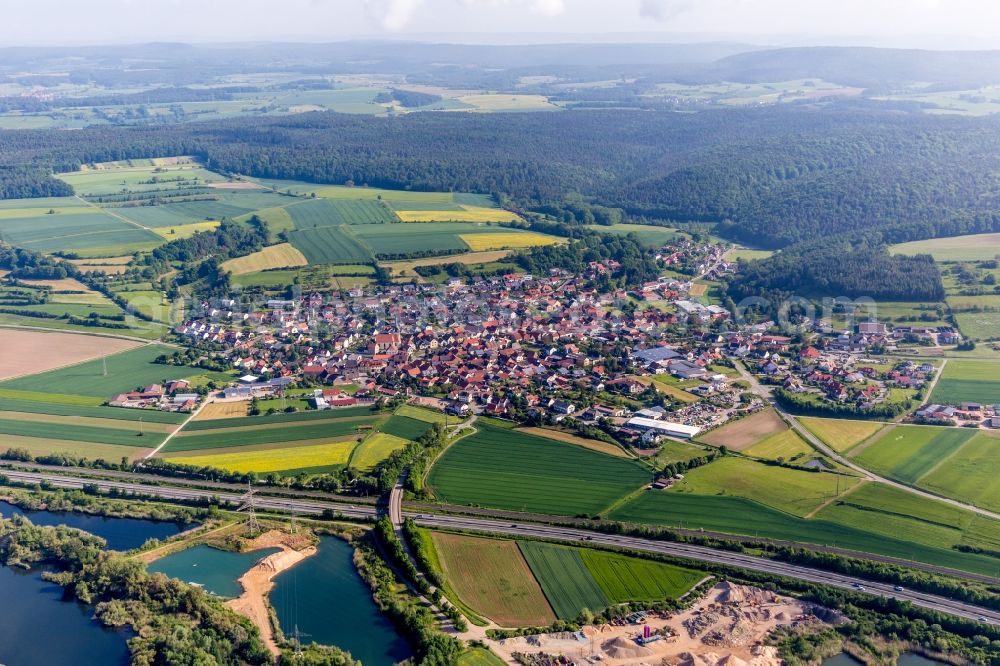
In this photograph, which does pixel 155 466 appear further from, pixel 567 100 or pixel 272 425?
pixel 567 100

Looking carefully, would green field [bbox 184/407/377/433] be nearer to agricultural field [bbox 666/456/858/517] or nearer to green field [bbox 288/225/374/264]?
agricultural field [bbox 666/456/858/517]

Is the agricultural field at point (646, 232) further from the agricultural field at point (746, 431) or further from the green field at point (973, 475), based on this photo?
the green field at point (973, 475)

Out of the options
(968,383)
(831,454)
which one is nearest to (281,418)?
(831,454)

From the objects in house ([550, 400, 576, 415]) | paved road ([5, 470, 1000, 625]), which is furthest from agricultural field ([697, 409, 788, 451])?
paved road ([5, 470, 1000, 625])

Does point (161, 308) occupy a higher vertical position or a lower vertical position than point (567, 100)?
lower

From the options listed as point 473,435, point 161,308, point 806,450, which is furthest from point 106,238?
point 806,450

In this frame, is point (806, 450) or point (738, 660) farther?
point (806, 450)
